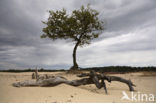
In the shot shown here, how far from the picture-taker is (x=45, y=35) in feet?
70.7

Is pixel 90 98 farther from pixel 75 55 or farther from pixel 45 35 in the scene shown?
pixel 45 35

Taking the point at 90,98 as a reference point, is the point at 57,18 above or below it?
above

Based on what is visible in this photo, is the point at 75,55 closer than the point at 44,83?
No

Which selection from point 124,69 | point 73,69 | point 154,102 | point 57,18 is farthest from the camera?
point 57,18

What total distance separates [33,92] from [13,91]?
2.46ft

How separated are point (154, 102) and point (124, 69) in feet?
43.2

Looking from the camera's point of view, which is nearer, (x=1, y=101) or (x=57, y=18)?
(x=1, y=101)

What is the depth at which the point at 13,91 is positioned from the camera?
4.71m

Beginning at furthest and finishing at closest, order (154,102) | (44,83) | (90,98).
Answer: (44,83)
(154,102)
(90,98)

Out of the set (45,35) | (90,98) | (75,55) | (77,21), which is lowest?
(90,98)

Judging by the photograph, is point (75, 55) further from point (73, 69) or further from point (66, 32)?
point (66, 32)

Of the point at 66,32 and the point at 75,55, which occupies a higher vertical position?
the point at 66,32

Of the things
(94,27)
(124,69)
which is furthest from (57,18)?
(124,69)

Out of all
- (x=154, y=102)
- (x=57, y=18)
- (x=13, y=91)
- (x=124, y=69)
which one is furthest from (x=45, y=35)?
(x=154, y=102)
